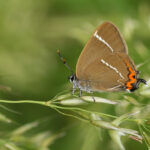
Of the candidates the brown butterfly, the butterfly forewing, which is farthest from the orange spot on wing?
the butterfly forewing

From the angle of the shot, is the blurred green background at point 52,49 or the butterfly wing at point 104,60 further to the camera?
the blurred green background at point 52,49

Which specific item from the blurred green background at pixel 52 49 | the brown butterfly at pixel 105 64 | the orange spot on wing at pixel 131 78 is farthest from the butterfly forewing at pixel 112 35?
the blurred green background at pixel 52 49

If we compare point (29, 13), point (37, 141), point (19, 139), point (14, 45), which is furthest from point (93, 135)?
point (29, 13)

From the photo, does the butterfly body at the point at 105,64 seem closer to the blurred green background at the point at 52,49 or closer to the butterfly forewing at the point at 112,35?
the butterfly forewing at the point at 112,35

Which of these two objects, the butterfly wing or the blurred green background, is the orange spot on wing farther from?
the blurred green background

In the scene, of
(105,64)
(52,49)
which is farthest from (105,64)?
(52,49)

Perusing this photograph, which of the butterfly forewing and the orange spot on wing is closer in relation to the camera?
the orange spot on wing

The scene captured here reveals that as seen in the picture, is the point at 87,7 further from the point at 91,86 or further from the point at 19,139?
the point at 19,139
